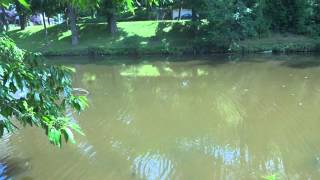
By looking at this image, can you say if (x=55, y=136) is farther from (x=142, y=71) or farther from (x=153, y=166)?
(x=142, y=71)

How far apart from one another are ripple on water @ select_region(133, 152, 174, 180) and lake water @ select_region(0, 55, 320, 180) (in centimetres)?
2

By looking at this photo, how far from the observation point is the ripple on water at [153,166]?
844cm

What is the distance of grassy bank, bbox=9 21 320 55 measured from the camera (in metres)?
30.7

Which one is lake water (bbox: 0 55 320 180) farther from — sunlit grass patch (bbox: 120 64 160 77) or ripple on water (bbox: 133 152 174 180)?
sunlit grass patch (bbox: 120 64 160 77)

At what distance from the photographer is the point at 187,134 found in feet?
36.8

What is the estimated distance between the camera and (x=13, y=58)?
16.6 ft

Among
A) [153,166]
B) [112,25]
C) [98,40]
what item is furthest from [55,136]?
[112,25]

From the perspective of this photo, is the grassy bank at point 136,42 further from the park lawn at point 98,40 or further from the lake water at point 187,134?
the lake water at point 187,134

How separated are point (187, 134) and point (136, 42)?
72.5 ft

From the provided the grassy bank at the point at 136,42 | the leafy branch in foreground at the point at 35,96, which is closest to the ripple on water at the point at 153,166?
the leafy branch in foreground at the point at 35,96

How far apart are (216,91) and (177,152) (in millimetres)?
7570

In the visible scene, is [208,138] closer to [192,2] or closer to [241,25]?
[241,25]

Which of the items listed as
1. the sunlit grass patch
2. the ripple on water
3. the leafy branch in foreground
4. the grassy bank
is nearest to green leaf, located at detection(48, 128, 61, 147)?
the leafy branch in foreground

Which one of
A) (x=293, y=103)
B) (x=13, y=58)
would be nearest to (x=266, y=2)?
(x=293, y=103)
